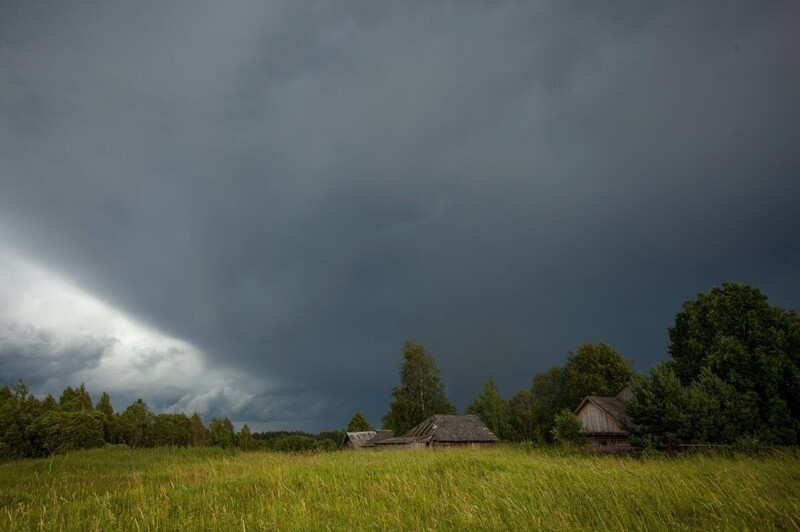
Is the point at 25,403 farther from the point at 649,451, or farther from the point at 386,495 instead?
the point at 649,451

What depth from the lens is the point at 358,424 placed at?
225ft

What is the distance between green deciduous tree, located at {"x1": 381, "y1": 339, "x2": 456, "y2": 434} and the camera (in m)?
51.3

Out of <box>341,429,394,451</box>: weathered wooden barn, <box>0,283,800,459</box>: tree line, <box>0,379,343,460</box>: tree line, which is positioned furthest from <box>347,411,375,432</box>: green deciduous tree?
<box>0,283,800,459</box>: tree line

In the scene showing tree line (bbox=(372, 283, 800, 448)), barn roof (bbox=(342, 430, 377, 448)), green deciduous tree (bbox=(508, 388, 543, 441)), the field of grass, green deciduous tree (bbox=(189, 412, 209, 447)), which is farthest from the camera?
green deciduous tree (bbox=(189, 412, 209, 447))

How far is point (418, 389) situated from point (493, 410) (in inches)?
684

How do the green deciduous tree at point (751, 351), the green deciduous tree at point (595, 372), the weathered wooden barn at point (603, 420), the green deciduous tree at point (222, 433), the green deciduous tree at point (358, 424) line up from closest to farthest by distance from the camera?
the green deciduous tree at point (751, 351), the weathered wooden barn at point (603, 420), the green deciduous tree at point (222, 433), the green deciduous tree at point (595, 372), the green deciduous tree at point (358, 424)

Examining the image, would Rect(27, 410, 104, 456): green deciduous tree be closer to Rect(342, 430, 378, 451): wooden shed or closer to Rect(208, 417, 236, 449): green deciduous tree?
Rect(208, 417, 236, 449): green deciduous tree

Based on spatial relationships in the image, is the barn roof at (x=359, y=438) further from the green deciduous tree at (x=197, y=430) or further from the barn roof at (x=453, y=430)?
the green deciduous tree at (x=197, y=430)

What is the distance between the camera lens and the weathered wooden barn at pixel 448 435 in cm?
3984

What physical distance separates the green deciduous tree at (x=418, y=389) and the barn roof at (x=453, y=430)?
24.0 ft

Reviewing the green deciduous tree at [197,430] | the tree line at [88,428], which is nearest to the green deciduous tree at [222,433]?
the tree line at [88,428]

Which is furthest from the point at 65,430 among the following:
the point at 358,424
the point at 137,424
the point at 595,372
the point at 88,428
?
the point at 595,372

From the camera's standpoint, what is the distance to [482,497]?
7320 mm

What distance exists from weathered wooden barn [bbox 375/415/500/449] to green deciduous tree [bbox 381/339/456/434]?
6337 mm
